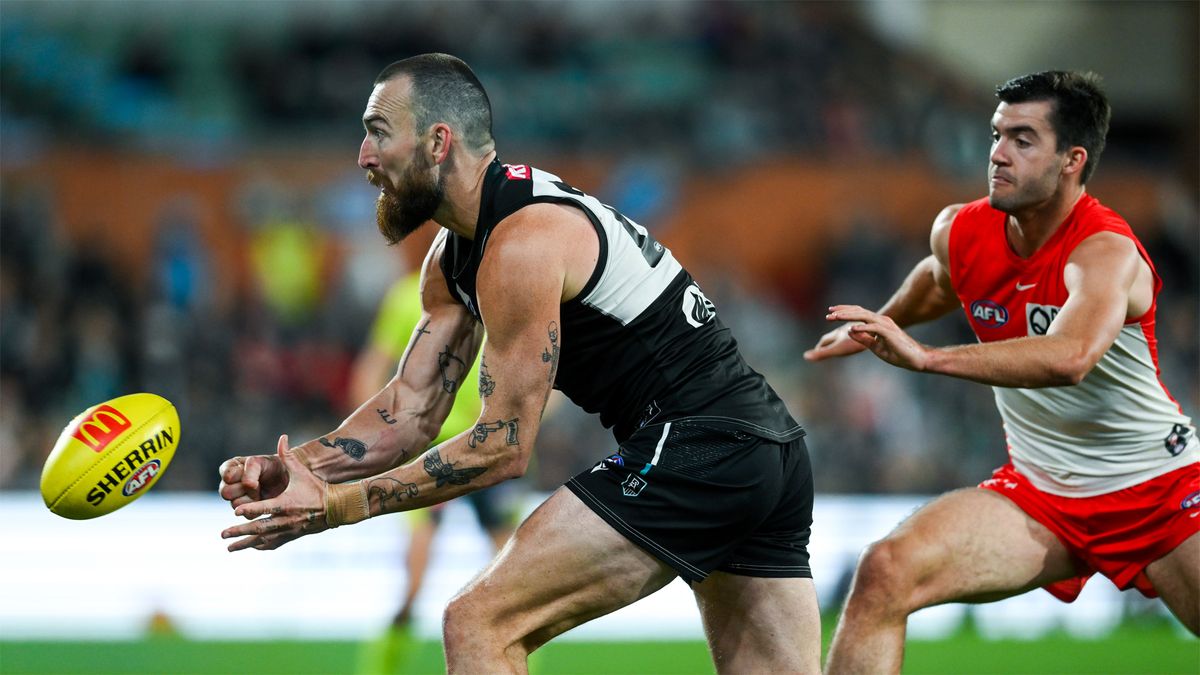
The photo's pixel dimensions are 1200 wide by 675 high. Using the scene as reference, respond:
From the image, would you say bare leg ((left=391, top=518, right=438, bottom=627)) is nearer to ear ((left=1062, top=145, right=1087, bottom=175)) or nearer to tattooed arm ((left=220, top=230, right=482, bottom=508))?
Answer: tattooed arm ((left=220, top=230, right=482, bottom=508))

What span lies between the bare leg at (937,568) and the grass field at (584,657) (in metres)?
3.83

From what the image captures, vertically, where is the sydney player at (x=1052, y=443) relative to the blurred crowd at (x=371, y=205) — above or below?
below

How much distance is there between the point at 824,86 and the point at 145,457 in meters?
13.8

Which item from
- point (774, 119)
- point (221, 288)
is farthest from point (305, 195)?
point (774, 119)

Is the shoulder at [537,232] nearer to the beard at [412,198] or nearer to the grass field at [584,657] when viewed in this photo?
the beard at [412,198]

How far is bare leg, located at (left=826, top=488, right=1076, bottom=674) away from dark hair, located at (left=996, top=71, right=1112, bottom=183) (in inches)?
47.9

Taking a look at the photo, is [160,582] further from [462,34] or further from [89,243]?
[462,34]

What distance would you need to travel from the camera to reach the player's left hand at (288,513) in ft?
12.5

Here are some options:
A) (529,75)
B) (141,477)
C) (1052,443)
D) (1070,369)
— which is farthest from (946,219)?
(529,75)

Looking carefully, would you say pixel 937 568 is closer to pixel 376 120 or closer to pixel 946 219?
pixel 946 219

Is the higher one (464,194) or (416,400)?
(464,194)

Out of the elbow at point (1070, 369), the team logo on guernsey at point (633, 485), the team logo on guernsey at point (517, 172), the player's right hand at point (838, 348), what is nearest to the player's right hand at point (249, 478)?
the team logo on guernsey at point (633, 485)

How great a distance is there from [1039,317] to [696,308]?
1.30m

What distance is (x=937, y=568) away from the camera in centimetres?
467
